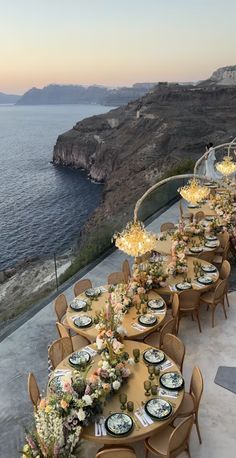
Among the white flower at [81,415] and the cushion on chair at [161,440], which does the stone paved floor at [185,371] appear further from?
the white flower at [81,415]

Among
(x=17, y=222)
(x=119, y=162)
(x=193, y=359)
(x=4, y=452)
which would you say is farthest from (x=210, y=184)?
(x=119, y=162)

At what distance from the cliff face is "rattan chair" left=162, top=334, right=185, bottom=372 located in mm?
43941

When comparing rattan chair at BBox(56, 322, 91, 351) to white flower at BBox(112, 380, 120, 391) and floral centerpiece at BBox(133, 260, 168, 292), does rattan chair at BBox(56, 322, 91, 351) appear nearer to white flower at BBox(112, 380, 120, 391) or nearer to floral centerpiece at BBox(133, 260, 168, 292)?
floral centerpiece at BBox(133, 260, 168, 292)

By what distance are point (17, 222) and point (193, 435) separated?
4756 cm

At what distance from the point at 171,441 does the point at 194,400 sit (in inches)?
42.7

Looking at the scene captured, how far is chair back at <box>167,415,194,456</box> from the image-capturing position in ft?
19.1

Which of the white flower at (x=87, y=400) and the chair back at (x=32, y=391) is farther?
the chair back at (x=32, y=391)

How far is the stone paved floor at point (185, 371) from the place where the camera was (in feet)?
22.5

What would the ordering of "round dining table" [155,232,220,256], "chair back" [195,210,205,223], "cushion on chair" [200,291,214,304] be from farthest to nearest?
"chair back" [195,210,205,223] → "round dining table" [155,232,220,256] → "cushion on chair" [200,291,214,304]

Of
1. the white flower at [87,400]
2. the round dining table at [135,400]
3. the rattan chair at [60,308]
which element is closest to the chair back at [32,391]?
the round dining table at [135,400]

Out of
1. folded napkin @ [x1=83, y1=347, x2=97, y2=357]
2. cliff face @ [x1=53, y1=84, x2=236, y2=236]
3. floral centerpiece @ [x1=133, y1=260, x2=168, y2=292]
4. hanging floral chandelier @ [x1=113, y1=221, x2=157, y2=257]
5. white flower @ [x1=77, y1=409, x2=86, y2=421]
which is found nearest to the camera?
white flower @ [x1=77, y1=409, x2=86, y2=421]

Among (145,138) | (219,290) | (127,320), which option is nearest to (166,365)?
(127,320)

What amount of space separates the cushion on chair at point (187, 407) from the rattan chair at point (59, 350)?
2.54m

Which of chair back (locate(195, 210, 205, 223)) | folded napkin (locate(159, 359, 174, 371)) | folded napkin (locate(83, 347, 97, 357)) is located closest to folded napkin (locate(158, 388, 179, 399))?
folded napkin (locate(159, 359, 174, 371))
